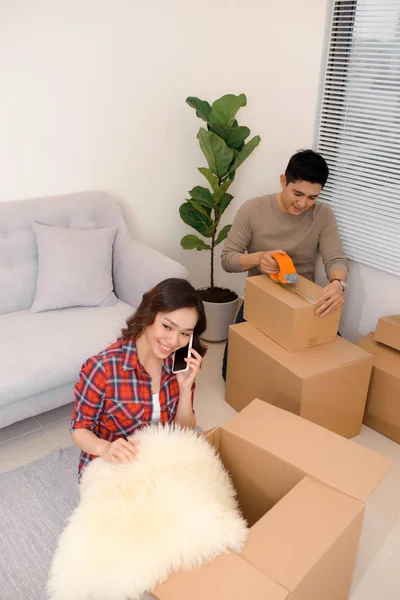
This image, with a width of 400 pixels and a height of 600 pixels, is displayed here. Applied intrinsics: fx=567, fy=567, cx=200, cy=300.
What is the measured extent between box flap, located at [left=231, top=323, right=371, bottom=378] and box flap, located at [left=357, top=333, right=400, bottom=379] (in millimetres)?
148

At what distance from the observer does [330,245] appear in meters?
2.60

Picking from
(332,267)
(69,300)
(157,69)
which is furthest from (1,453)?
(157,69)

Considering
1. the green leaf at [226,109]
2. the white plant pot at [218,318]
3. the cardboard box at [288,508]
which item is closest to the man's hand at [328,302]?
the cardboard box at [288,508]

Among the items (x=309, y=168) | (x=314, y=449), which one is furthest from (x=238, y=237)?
(x=314, y=449)

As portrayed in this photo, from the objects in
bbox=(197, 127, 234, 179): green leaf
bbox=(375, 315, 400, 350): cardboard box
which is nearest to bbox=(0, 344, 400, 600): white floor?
bbox=(375, 315, 400, 350): cardboard box

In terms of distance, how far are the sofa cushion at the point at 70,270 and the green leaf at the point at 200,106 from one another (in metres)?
0.79

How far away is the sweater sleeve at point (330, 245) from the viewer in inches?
102

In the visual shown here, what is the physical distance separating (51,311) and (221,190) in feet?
3.37

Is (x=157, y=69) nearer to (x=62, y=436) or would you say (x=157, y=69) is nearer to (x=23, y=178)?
(x=23, y=178)

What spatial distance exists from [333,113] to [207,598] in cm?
241

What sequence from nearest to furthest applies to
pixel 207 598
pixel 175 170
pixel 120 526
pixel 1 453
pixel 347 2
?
pixel 207 598 < pixel 120 526 < pixel 1 453 < pixel 347 2 < pixel 175 170

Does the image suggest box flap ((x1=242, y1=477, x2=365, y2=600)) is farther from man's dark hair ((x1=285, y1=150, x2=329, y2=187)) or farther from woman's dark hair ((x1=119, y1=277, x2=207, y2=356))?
man's dark hair ((x1=285, y1=150, x2=329, y2=187))

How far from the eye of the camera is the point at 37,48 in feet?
8.09

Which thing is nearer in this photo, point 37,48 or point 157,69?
point 37,48
